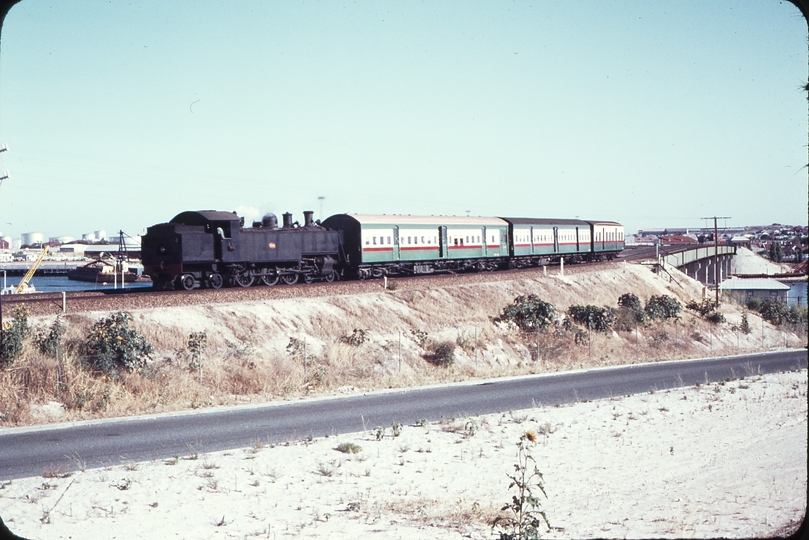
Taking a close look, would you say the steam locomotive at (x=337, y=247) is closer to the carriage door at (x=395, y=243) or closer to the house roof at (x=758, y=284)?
the carriage door at (x=395, y=243)

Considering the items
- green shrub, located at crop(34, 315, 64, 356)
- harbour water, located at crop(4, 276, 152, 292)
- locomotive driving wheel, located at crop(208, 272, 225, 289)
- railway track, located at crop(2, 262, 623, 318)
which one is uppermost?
locomotive driving wheel, located at crop(208, 272, 225, 289)

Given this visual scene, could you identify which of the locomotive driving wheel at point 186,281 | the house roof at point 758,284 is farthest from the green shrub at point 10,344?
the house roof at point 758,284

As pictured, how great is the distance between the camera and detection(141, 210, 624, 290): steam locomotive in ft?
91.9

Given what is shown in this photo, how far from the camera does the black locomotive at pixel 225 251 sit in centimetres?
2761

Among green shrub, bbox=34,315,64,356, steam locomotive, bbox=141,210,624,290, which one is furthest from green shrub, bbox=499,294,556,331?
green shrub, bbox=34,315,64,356

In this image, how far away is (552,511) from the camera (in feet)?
34.7

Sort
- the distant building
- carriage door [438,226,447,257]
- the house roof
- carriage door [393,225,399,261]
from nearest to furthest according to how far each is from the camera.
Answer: the house roof, the distant building, carriage door [393,225,399,261], carriage door [438,226,447,257]

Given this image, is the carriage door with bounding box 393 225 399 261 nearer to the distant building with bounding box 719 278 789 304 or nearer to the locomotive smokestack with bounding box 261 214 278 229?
the locomotive smokestack with bounding box 261 214 278 229

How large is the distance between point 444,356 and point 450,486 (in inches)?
616

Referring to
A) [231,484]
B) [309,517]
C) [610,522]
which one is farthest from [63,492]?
[610,522]

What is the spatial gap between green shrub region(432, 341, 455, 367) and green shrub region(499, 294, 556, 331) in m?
6.88

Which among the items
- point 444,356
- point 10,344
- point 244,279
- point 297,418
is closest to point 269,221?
point 244,279

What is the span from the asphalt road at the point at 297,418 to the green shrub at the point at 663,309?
42.4 ft

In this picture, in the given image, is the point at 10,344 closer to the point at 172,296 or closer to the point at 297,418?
the point at 172,296
